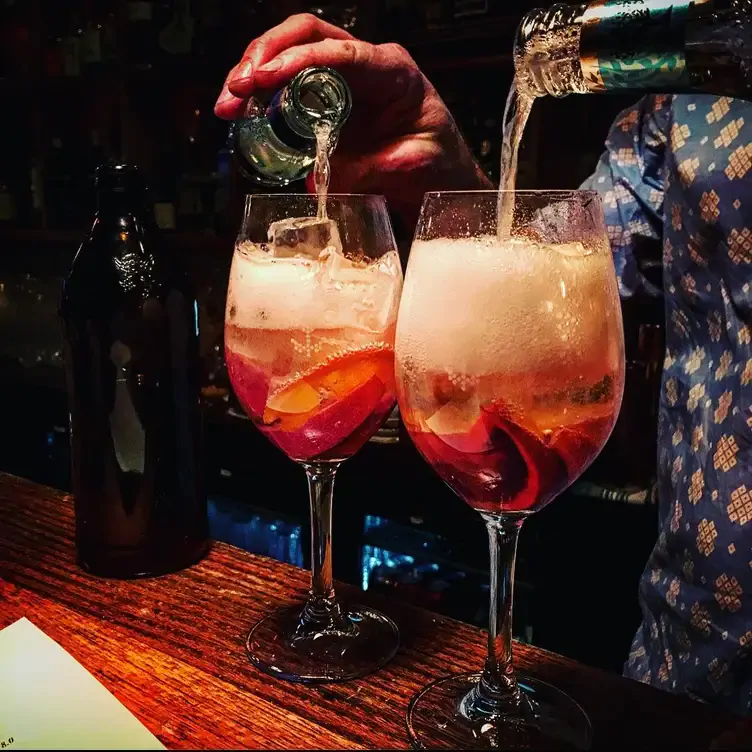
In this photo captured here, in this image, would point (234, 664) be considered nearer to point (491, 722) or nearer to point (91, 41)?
point (491, 722)

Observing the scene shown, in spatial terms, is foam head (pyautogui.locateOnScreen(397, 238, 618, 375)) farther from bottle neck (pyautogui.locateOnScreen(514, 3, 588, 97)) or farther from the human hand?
the human hand

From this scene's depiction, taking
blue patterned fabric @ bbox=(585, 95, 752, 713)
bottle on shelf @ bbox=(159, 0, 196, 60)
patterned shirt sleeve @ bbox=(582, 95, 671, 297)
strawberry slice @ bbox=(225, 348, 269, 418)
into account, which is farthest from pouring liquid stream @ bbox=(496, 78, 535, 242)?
bottle on shelf @ bbox=(159, 0, 196, 60)

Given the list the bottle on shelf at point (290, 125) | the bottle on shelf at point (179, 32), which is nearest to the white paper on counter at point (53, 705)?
the bottle on shelf at point (290, 125)

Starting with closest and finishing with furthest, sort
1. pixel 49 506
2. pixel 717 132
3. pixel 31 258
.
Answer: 1. pixel 49 506
2. pixel 717 132
3. pixel 31 258

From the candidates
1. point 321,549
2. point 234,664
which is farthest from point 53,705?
point 321,549

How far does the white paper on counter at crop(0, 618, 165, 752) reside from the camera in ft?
1.54

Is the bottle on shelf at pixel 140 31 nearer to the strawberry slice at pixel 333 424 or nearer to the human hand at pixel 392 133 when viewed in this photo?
the human hand at pixel 392 133

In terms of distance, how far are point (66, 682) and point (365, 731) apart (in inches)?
8.0

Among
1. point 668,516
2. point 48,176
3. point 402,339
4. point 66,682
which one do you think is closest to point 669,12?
point 402,339

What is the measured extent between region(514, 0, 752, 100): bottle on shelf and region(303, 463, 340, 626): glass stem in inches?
15.4

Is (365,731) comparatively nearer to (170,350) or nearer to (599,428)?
(599,428)

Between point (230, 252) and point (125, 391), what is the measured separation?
1.87 meters

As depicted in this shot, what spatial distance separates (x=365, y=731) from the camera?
531 millimetres

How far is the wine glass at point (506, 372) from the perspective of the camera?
1.71ft
